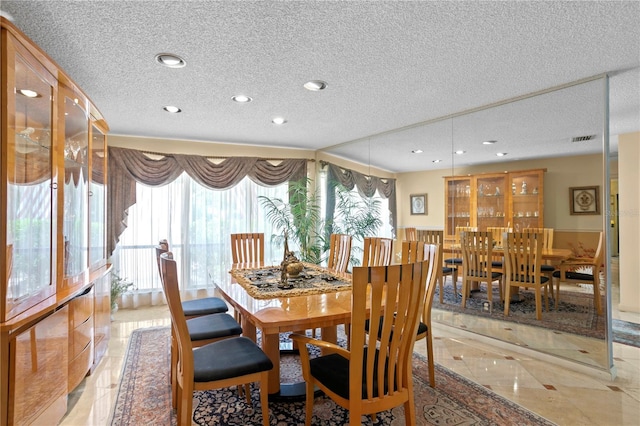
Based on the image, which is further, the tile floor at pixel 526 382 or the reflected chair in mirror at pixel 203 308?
the reflected chair in mirror at pixel 203 308

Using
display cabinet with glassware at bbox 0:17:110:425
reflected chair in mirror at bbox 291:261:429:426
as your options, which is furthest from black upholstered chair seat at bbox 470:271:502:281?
display cabinet with glassware at bbox 0:17:110:425

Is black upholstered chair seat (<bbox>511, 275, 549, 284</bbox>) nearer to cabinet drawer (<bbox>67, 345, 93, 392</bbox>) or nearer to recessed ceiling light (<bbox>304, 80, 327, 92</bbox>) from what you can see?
recessed ceiling light (<bbox>304, 80, 327, 92</bbox>)

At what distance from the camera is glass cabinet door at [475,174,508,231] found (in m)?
3.47

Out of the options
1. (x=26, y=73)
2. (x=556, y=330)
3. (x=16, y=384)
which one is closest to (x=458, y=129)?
(x=556, y=330)

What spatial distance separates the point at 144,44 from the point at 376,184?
346 centimetres

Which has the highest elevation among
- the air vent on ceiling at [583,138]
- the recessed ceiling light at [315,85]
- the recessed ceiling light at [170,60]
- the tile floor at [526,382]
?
the recessed ceiling light at [315,85]

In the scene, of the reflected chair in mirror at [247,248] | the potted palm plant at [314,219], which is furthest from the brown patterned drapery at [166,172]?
the reflected chair in mirror at [247,248]

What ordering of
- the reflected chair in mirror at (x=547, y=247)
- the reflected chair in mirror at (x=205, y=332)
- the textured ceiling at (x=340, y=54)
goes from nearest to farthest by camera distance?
the textured ceiling at (x=340, y=54) < the reflected chair in mirror at (x=205, y=332) < the reflected chair in mirror at (x=547, y=247)

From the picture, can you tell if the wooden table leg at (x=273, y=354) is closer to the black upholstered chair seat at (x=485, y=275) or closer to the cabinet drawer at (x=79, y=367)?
the cabinet drawer at (x=79, y=367)

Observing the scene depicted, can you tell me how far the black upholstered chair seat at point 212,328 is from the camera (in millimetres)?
2291

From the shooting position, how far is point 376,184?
4926mm

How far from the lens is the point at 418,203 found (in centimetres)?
439

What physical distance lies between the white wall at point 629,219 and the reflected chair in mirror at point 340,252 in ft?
12.1

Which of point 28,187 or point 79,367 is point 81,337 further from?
point 28,187
